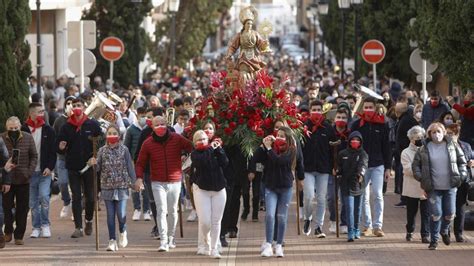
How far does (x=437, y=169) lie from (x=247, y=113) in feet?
9.92

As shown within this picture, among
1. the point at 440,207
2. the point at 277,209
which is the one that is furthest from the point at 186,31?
the point at 277,209

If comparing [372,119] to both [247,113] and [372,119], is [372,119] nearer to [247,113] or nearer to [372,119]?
[372,119]

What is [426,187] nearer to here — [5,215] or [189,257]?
[189,257]

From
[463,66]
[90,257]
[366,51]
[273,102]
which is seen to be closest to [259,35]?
[273,102]

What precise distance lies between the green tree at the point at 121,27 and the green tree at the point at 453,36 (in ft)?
58.2

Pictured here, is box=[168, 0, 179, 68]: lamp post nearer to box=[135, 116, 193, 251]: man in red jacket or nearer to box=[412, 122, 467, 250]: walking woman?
box=[135, 116, 193, 251]: man in red jacket

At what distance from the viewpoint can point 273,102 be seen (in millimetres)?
19625

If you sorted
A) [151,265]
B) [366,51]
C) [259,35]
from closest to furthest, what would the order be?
[151,265]
[259,35]
[366,51]

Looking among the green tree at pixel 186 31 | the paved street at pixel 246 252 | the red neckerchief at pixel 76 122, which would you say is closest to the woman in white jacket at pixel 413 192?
the paved street at pixel 246 252

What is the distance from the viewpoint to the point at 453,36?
2434 centimetres

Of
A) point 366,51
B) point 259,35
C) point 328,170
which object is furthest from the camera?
point 366,51

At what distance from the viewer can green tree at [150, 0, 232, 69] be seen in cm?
6106

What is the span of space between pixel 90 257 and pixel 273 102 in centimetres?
374

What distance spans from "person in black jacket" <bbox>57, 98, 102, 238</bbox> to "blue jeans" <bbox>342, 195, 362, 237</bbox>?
344 cm
